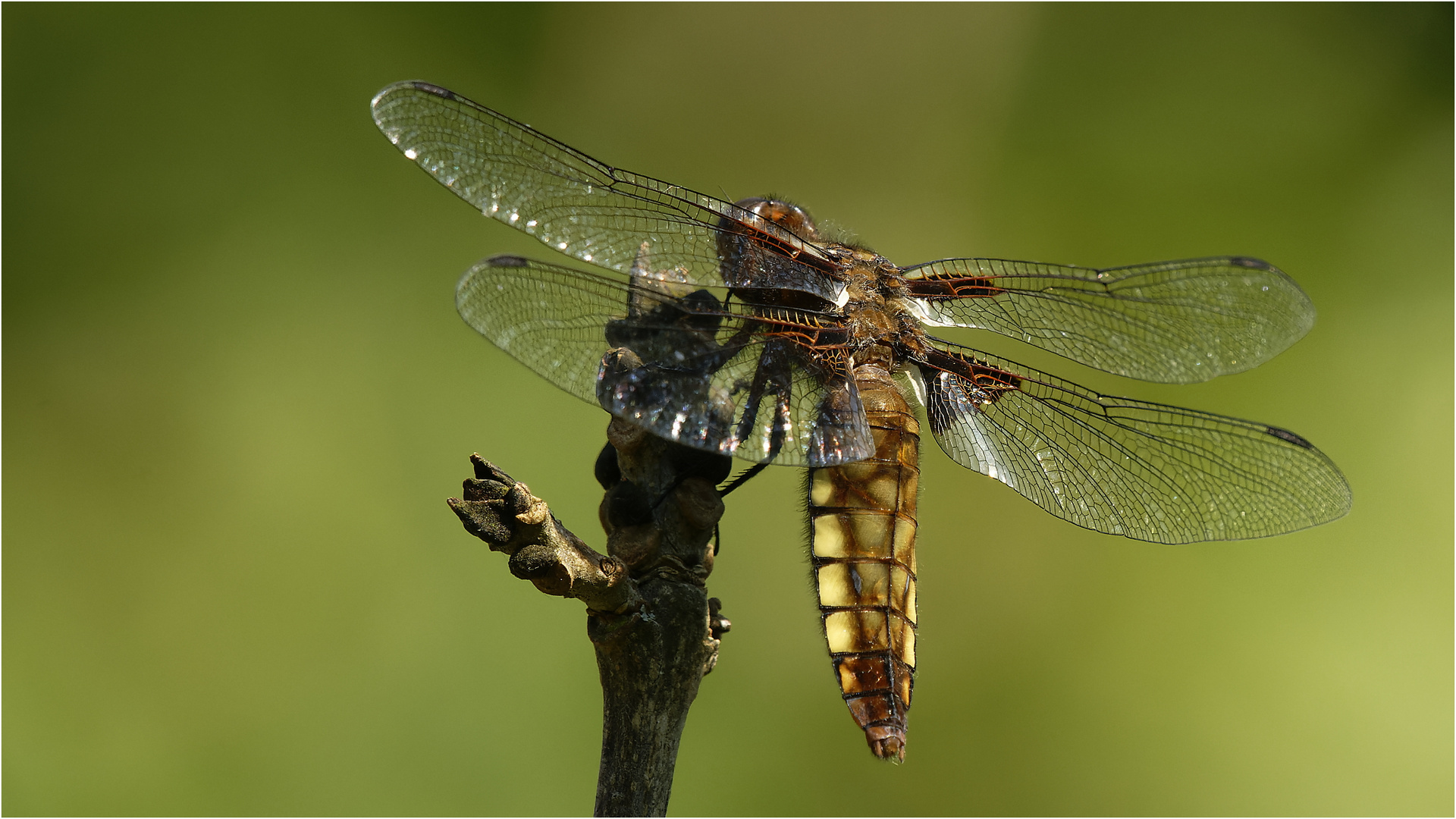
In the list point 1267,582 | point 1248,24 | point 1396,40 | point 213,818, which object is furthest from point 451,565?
point 1396,40

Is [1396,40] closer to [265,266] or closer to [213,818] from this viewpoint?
[265,266]

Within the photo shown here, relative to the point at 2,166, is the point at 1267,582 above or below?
below

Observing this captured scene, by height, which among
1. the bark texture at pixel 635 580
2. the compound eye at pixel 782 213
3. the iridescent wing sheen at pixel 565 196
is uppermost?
the compound eye at pixel 782 213

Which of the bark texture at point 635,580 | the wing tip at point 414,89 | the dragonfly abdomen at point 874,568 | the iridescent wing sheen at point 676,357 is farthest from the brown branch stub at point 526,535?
the wing tip at point 414,89

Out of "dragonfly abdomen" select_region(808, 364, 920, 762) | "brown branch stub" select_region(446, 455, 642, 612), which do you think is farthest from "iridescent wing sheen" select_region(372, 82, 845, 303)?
"brown branch stub" select_region(446, 455, 642, 612)

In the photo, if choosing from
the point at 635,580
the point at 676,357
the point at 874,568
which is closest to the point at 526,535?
the point at 635,580

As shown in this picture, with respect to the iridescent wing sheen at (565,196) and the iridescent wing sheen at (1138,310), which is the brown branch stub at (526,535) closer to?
the iridescent wing sheen at (565,196)

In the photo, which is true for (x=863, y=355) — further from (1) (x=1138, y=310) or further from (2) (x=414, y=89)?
(2) (x=414, y=89)
